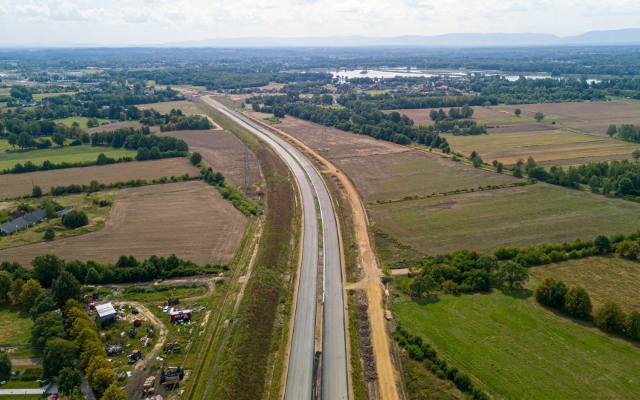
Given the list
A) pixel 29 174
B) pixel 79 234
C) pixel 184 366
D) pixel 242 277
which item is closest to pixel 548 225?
pixel 242 277

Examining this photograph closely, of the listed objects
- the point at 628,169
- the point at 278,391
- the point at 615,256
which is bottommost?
the point at 278,391

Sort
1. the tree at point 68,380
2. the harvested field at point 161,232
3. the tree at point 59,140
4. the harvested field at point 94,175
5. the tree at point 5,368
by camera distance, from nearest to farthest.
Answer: the tree at point 68,380 → the tree at point 5,368 → the harvested field at point 161,232 → the harvested field at point 94,175 → the tree at point 59,140

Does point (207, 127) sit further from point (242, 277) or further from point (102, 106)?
point (242, 277)

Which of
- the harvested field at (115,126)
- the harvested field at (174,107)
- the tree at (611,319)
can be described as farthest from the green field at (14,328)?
the harvested field at (174,107)

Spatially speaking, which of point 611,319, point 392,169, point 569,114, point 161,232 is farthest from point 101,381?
point 569,114

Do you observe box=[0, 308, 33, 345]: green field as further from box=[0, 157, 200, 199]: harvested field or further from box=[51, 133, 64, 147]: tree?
box=[51, 133, 64, 147]: tree

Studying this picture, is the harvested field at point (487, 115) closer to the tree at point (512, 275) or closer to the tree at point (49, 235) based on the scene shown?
the tree at point (512, 275)
